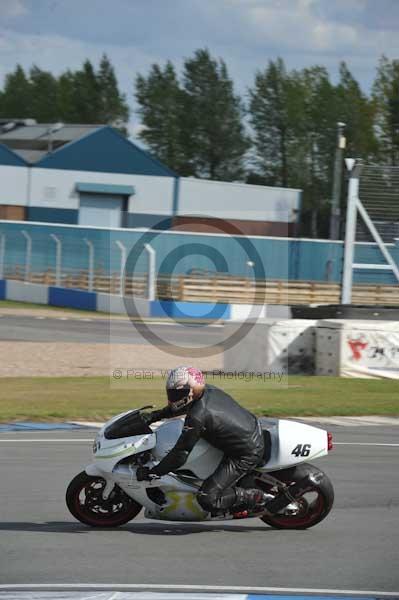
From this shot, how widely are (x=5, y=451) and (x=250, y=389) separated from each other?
22.8 feet

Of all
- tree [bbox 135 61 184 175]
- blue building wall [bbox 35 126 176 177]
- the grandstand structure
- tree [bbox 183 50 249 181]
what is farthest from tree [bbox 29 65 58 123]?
the grandstand structure

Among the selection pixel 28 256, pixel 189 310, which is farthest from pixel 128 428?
pixel 28 256

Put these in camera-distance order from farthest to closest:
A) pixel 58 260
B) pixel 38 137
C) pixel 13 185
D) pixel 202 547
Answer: pixel 38 137
pixel 13 185
pixel 58 260
pixel 202 547

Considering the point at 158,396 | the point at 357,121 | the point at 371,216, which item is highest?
the point at 357,121

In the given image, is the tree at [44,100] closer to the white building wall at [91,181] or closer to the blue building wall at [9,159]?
the white building wall at [91,181]

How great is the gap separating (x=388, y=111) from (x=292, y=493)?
71.2 meters

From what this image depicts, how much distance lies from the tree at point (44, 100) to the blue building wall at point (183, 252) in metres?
74.3

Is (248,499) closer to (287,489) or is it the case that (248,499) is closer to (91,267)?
(287,489)

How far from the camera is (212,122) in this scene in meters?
89.7

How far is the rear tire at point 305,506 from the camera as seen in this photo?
8.13 meters

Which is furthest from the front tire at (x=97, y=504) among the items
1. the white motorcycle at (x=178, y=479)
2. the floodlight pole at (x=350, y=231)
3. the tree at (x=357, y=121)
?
the tree at (x=357, y=121)

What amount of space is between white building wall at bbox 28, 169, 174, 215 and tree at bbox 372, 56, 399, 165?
71.0 ft

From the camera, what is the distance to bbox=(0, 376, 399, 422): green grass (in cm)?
1547

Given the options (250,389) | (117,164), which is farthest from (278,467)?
(117,164)
